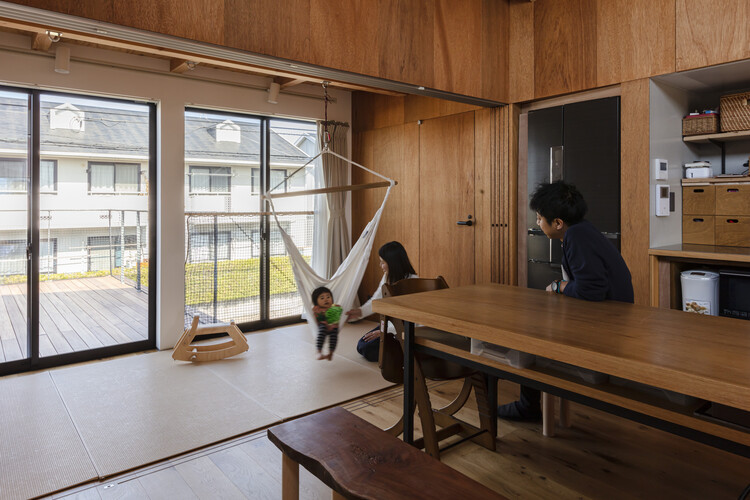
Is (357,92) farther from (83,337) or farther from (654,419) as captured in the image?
(654,419)

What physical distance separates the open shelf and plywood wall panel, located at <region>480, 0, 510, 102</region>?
1.28m

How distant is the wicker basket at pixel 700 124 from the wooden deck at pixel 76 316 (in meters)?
4.40

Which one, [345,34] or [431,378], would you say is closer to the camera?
[431,378]

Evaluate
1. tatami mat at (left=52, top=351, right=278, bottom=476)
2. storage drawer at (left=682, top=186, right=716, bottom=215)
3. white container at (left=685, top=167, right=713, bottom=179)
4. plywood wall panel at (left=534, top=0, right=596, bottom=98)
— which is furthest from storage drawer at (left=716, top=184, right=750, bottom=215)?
tatami mat at (left=52, top=351, right=278, bottom=476)

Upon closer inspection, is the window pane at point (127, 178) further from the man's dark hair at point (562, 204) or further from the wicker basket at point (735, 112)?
the wicker basket at point (735, 112)

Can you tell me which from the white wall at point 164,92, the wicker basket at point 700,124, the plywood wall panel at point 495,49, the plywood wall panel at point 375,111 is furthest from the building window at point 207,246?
the wicker basket at point 700,124

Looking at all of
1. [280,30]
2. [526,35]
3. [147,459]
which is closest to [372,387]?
[147,459]

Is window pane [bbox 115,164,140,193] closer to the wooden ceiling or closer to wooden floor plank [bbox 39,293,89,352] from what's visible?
the wooden ceiling

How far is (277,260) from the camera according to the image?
4930 mm

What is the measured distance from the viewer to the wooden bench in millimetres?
1259

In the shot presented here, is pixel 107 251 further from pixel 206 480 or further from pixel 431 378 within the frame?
pixel 431 378

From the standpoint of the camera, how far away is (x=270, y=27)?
8.12ft

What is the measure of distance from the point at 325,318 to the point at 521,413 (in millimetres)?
1517

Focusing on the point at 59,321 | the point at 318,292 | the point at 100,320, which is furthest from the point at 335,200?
the point at 59,321
